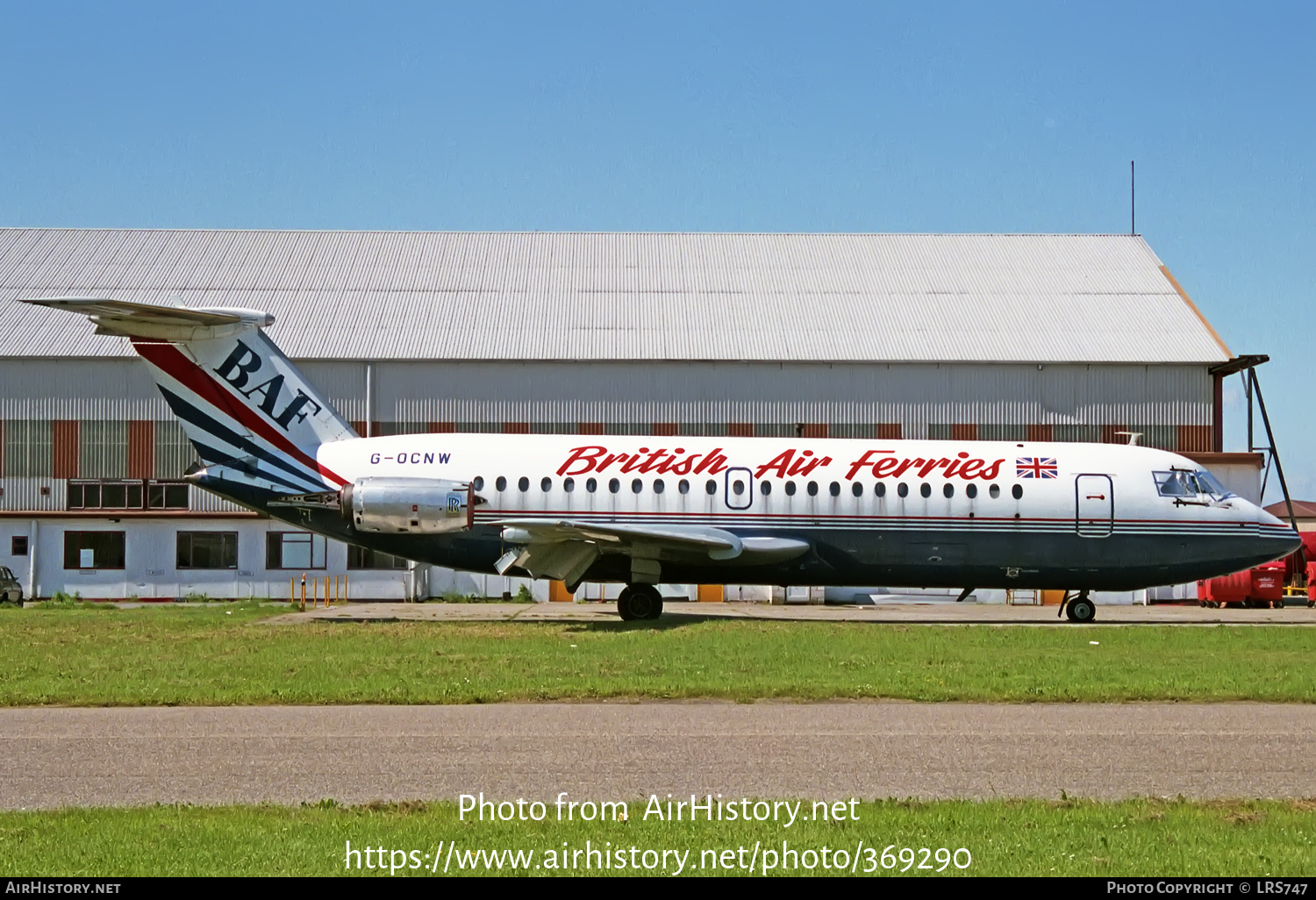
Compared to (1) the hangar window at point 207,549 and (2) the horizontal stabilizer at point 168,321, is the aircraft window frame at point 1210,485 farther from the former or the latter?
(1) the hangar window at point 207,549

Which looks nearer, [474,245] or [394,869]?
[394,869]

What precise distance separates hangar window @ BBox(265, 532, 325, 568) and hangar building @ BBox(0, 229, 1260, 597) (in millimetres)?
57

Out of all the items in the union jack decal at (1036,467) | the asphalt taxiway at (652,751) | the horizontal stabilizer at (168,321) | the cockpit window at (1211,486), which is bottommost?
the asphalt taxiway at (652,751)

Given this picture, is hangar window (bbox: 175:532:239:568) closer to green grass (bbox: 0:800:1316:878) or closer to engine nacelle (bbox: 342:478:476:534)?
engine nacelle (bbox: 342:478:476:534)

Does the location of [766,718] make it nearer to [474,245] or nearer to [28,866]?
[28,866]

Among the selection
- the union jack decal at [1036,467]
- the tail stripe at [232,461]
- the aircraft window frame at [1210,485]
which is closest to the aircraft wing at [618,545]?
the tail stripe at [232,461]

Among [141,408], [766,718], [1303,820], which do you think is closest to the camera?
[1303,820]

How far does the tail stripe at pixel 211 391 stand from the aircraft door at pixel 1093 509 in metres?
15.0

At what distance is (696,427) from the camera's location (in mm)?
43156

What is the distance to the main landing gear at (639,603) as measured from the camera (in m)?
28.6

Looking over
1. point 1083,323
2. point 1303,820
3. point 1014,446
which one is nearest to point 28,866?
point 1303,820

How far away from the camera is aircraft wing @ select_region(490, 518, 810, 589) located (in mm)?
26719

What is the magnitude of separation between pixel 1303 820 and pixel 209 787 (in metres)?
7.45

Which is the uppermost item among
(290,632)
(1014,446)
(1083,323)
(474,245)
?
(474,245)
